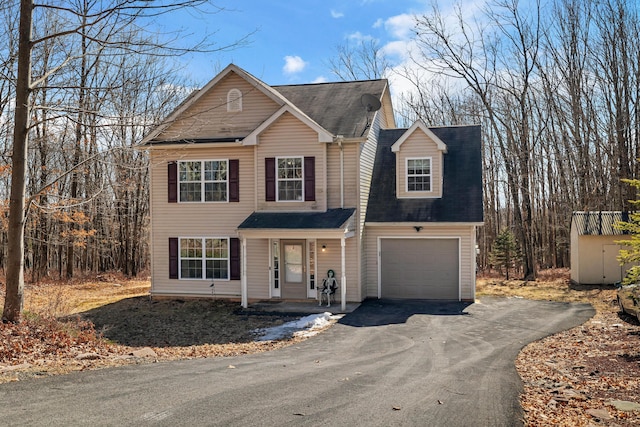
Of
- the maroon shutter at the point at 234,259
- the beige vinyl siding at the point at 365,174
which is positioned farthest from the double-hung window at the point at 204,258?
the beige vinyl siding at the point at 365,174

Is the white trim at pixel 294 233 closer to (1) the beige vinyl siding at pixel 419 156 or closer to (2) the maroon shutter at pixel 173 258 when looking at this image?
(1) the beige vinyl siding at pixel 419 156

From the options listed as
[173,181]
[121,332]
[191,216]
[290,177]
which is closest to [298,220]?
[290,177]

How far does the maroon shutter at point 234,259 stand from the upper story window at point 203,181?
1554 mm

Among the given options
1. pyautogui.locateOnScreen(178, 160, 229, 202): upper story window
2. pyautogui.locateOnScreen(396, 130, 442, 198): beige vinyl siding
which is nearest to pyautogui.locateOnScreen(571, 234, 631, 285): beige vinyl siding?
pyautogui.locateOnScreen(396, 130, 442, 198): beige vinyl siding

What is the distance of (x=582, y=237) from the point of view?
789 inches

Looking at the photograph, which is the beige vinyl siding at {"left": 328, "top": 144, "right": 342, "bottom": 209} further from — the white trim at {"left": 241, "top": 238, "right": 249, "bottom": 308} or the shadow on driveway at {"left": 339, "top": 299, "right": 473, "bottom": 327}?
the shadow on driveway at {"left": 339, "top": 299, "right": 473, "bottom": 327}

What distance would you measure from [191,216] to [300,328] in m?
6.78

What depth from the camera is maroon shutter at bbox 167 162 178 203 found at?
1773cm

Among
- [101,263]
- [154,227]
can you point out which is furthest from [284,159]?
[101,263]

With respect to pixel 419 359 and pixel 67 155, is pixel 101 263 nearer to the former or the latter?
pixel 67 155

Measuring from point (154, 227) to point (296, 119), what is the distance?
653cm

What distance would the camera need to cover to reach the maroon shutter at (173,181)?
17.7 metres

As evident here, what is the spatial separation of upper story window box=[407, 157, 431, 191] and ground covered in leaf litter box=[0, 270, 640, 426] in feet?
17.5

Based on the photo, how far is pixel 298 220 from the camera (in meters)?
15.9
